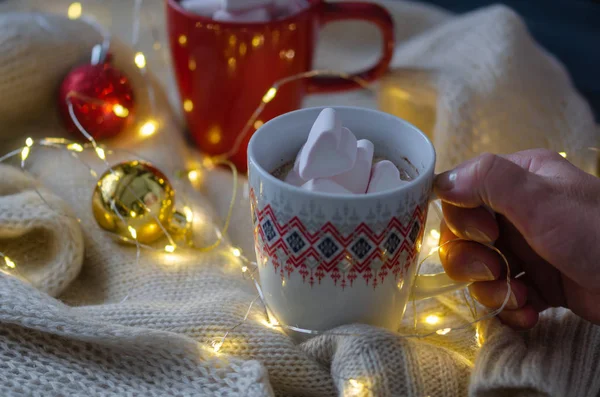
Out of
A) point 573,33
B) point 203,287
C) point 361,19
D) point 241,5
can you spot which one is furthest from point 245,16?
point 573,33

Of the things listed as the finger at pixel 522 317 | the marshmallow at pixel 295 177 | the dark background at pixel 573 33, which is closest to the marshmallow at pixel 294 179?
the marshmallow at pixel 295 177

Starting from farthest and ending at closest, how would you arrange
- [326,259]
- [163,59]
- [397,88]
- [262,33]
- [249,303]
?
[163,59]
[397,88]
[262,33]
[249,303]
[326,259]

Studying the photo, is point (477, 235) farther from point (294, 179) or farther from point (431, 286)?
point (294, 179)

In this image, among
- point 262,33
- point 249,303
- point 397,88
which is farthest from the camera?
point 397,88

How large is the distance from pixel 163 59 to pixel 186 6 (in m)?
0.26

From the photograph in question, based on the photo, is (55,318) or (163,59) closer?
(55,318)

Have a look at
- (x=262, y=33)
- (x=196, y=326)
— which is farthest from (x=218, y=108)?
(x=196, y=326)

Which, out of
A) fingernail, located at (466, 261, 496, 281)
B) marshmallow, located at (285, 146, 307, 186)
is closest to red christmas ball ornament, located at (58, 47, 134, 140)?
marshmallow, located at (285, 146, 307, 186)

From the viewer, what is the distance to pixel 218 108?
2.60 ft

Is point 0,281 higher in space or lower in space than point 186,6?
lower

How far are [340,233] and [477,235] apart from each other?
15cm

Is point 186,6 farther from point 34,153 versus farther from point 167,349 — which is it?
point 167,349

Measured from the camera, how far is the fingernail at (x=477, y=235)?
53cm

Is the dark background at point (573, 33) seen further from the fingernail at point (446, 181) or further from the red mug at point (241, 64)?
the fingernail at point (446, 181)
